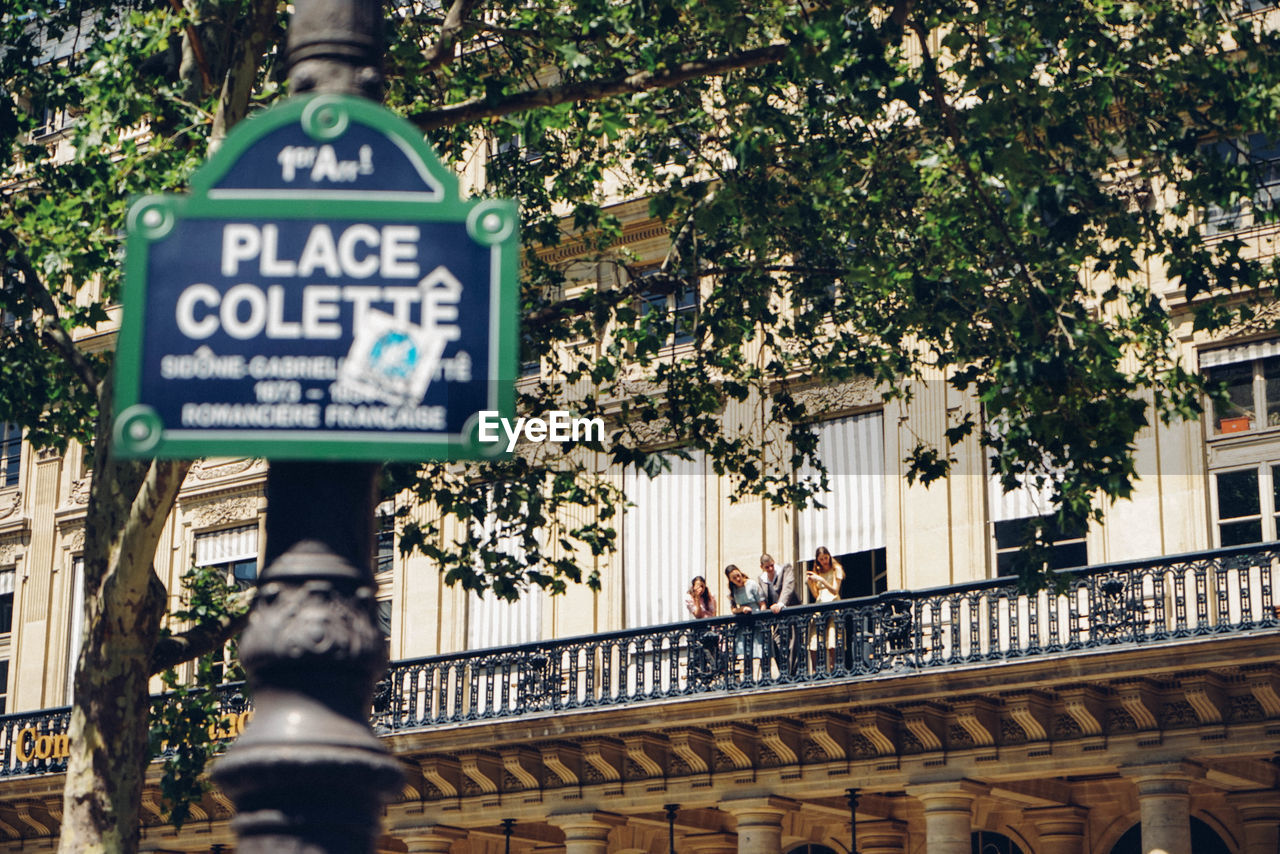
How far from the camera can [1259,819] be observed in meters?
21.0

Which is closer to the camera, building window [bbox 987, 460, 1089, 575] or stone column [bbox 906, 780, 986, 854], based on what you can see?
stone column [bbox 906, 780, 986, 854]

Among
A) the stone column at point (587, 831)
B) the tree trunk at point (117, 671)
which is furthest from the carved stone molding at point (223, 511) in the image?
the tree trunk at point (117, 671)

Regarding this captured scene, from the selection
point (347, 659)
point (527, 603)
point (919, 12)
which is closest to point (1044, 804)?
point (527, 603)

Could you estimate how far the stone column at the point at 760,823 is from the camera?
2175 cm

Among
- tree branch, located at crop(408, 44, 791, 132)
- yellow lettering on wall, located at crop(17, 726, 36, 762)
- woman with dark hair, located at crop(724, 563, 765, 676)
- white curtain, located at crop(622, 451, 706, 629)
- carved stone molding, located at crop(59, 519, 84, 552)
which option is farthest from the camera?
carved stone molding, located at crop(59, 519, 84, 552)

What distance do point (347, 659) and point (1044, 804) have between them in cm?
1917

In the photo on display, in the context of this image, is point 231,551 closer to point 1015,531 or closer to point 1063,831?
point 1015,531

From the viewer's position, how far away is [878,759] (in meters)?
21.3

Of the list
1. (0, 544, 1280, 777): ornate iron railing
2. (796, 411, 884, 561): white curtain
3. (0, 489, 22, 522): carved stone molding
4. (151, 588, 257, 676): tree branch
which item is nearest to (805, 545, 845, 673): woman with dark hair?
(0, 544, 1280, 777): ornate iron railing

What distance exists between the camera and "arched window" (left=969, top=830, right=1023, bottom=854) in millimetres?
22734

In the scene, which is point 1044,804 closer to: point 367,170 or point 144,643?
point 144,643

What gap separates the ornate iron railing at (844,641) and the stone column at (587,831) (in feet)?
4.37

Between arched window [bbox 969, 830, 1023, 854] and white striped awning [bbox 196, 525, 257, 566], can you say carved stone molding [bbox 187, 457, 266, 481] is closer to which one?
white striped awning [bbox 196, 525, 257, 566]

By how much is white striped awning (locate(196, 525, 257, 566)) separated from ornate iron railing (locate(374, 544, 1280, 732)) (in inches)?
193
